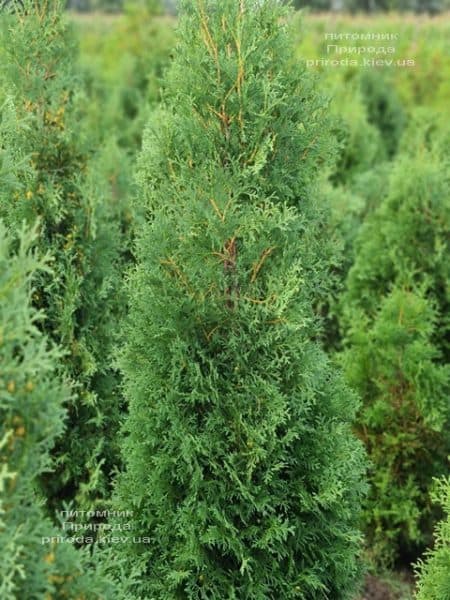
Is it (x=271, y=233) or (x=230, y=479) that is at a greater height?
(x=271, y=233)

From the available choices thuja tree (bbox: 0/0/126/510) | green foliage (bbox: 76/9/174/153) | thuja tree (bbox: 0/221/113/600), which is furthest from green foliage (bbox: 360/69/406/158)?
thuja tree (bbox: 0/221/113/600)

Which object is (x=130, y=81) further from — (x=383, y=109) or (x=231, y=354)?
(x=231, y=354)

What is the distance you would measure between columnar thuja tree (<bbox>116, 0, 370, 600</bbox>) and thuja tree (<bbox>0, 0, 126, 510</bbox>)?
1.01 metres

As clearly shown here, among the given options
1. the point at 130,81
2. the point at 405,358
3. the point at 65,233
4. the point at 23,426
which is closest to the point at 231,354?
the point at 23,426

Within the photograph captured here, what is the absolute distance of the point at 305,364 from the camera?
13.5ft

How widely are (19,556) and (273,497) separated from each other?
173cm

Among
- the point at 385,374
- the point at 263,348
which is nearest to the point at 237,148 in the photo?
the point at 263,348

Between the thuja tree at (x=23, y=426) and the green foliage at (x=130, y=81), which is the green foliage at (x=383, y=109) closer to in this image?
the green foliage at (x=130, y=81)

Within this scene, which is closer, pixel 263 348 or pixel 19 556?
pixel 19 556

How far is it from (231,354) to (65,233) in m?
2.05

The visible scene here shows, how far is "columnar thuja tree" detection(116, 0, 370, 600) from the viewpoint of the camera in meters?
4.00

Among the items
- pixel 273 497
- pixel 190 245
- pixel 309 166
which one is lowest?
pixel 273 497

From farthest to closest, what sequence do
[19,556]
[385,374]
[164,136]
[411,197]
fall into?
[411,197] → [385,374] → [164,136] → [19,556]

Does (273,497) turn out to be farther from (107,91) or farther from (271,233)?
(107,91)
